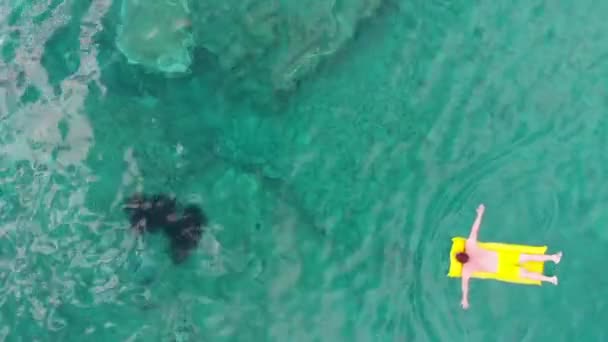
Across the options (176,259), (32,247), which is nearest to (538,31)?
(176,259)

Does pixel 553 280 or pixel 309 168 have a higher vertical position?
pixel 553 280

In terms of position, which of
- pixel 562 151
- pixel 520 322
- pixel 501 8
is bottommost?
pixel 520 322

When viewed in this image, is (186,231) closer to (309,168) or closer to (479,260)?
(309,168)

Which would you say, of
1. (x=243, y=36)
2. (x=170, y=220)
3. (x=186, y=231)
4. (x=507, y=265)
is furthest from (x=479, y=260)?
(x=243, y=36)

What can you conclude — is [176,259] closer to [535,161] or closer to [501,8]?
[535,161]

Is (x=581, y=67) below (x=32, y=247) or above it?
above

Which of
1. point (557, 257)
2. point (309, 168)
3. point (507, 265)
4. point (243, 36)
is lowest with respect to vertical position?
point (309, 168)
